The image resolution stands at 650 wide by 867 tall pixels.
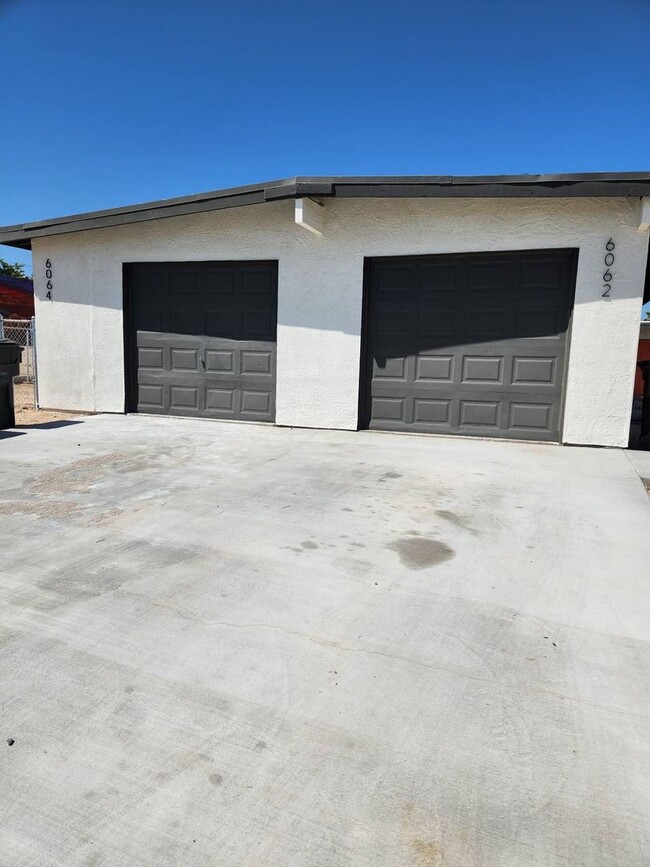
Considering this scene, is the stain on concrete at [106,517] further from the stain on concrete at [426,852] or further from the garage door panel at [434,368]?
the garage door panel at [434,368]

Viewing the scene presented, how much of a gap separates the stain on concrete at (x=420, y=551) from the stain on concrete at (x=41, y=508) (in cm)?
251

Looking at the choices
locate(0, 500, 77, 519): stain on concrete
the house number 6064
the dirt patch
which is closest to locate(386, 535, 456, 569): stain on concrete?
locate(0, 500, 77, 519): stain on concrete

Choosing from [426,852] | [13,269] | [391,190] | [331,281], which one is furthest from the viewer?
[13,269]

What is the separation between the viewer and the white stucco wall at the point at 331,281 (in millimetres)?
7375

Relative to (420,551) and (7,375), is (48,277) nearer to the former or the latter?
(7,375)

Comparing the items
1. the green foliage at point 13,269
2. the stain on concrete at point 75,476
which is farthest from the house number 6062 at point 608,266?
the green foliage at point 13,269

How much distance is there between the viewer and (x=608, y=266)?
729cm

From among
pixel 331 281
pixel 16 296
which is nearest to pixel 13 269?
pixel 16 296

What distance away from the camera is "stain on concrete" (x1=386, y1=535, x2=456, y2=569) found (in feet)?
11.9

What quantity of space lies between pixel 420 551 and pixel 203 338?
6725mm

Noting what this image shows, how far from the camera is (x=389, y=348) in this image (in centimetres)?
853

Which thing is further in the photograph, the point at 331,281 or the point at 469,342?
the point at 331,281

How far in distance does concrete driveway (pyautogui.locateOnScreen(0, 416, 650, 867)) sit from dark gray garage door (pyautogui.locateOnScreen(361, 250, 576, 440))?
3264 millimetres

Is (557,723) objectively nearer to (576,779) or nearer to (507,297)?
(576,779)
